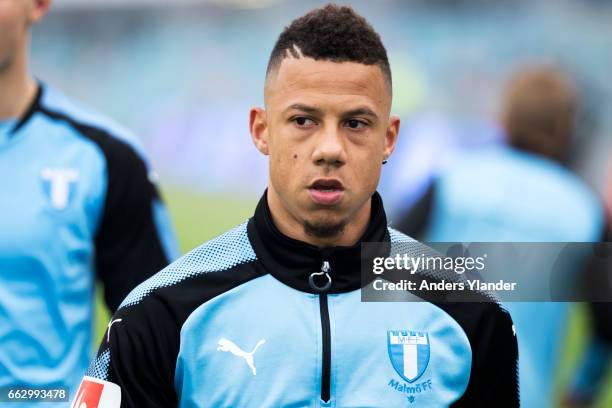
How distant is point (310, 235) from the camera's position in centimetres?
282

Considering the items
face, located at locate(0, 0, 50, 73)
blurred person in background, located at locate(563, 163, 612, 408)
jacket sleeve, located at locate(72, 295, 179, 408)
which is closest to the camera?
jacket sleeve, located at locate(72, 295, 179, 408)

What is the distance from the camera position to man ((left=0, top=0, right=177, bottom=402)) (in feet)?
12.8

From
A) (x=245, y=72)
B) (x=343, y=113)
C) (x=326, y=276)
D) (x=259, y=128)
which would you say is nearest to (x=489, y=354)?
(x=326, y=276)

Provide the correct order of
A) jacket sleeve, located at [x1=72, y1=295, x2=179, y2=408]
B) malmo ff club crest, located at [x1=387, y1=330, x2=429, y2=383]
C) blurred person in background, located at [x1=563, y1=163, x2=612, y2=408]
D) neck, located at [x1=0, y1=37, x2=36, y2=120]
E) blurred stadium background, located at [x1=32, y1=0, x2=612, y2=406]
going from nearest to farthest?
jacket sleeve, located at [x1=72, y1=295, x2=179, y2=408] → malmo ff club crest, located at [x1=387, y1=330, x2=429, y2=383] → neck, located at [x1=0, y1=37, x2=36, y2=120] → blurred person in background, located at [x1=563, y1=163, x2=612, y2=408] → blurred stadium background, located at [x1=32, y1=0, x2=612, y2=406]

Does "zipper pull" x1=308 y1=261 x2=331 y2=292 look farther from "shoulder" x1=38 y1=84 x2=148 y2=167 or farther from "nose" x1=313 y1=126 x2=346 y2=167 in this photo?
"shoulder" x1=38 y1=84 x2=148 y2=167

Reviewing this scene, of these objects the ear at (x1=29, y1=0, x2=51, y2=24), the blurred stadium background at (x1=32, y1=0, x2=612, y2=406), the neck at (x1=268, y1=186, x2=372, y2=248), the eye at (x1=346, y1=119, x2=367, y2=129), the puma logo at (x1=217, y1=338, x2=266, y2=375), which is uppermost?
the blurred stadium background at (x1=32, y1=0, x2=612, y2=406)

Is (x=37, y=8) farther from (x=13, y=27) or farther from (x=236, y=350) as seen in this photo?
(x=236, y=350)

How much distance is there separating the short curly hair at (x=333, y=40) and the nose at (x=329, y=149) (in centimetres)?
18

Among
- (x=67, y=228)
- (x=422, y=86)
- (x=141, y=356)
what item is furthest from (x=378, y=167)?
(x=422, y=86)

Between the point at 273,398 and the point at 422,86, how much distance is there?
50.6 feet

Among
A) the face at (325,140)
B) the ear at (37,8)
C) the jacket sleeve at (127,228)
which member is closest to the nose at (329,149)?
the face at (325,140)

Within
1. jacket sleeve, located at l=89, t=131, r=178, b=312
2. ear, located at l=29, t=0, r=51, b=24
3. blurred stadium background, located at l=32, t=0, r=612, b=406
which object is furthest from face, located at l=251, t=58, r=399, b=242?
blurred stadium background, located at l=32, t=0, r=612, b=406

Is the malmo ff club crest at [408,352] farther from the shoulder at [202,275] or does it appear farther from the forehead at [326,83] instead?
the forehead at [326,83]

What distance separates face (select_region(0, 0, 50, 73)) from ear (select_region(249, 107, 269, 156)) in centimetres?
142
